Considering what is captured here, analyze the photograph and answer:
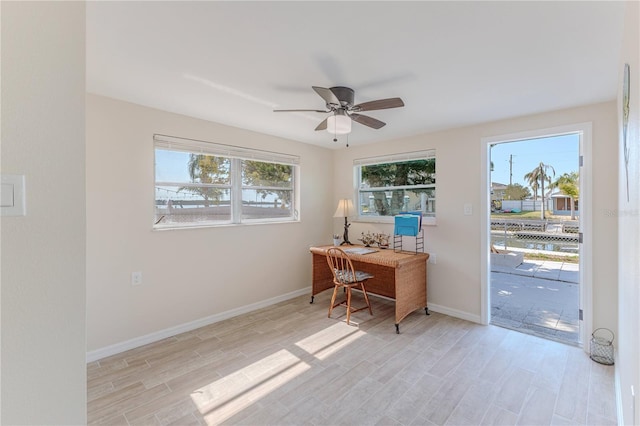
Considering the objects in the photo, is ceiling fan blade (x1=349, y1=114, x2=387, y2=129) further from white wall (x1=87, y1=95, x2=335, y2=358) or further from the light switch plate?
the light switch plate

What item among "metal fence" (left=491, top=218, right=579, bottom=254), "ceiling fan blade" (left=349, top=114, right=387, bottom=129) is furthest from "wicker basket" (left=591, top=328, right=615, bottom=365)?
"ceiling fan blade" (left=349, top=114, right=387, bottom=129)

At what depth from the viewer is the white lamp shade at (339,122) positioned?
2281mm

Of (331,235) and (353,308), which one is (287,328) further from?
(331,235)

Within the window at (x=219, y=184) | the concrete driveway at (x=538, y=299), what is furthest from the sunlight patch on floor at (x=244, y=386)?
the concrete driveway at (x=538, y=299)

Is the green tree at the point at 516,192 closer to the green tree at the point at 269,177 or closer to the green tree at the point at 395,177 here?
the green tree at the point at 395,177

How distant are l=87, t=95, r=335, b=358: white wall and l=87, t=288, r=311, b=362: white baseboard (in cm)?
4

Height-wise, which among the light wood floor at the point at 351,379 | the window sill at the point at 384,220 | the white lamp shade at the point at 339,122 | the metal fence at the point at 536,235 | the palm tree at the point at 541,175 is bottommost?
the light wood floor at the point at 351,379

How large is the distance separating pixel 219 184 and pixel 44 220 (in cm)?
259

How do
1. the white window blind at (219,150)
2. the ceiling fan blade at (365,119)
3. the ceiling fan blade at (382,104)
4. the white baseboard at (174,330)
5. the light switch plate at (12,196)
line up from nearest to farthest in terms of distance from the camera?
the light switch plate at (12,196)
the ceiling fan blade at (382,104)
the ceiling fan blade at (365,119)
the white baseboard at (174,330)
the white window blind at (219,150)

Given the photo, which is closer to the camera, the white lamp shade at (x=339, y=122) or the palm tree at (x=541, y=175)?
the white lamp shade at (x=339, y=122)

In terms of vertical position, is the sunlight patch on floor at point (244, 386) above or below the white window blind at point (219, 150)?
below

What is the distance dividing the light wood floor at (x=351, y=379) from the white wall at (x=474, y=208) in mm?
454

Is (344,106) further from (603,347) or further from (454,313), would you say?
(603,347)

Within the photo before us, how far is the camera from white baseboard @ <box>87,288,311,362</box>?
253cm
